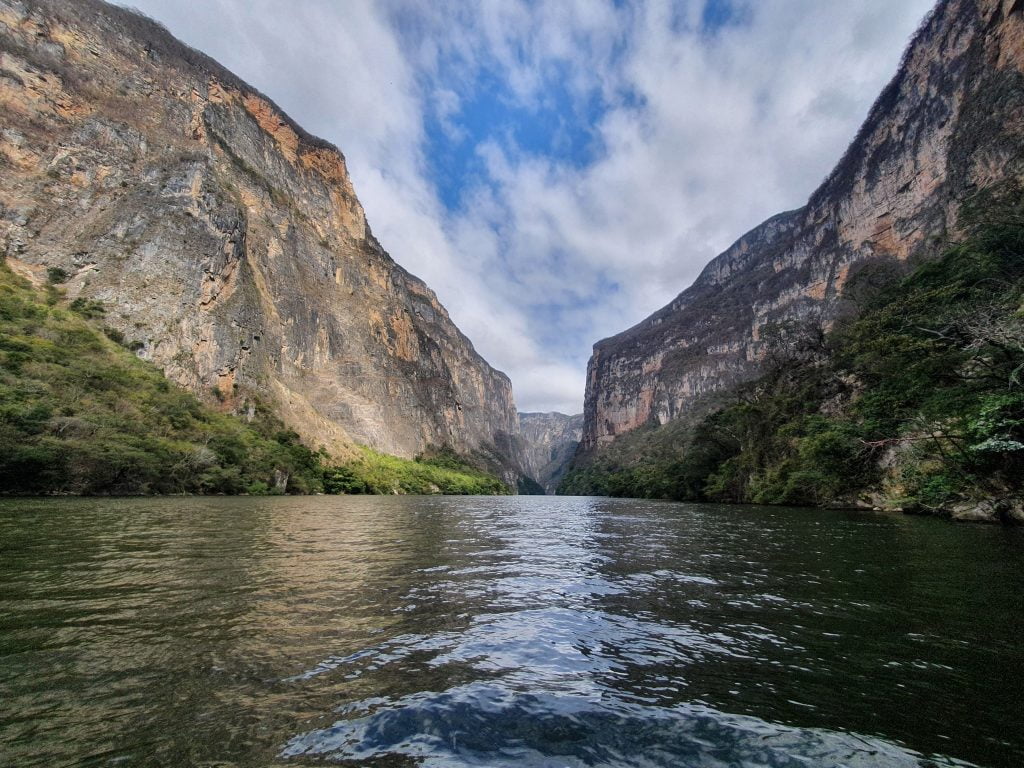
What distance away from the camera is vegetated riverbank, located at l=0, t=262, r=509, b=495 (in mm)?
29750

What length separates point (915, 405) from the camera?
88.2 ft

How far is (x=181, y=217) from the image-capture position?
68812mm

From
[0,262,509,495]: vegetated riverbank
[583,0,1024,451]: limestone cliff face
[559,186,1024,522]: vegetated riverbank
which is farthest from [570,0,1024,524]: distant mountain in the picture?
[0,262,509,495]: vegetated riverbank

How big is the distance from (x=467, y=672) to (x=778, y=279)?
17844cm

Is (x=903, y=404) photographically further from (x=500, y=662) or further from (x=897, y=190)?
(x=897, y=190)

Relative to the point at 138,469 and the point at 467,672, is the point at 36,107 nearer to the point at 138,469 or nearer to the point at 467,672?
the point at 138,469

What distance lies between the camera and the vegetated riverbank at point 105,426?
29.8 metres

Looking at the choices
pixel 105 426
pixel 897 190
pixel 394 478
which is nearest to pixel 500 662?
pixel 105 426

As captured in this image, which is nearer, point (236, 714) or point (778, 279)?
point (236, 714)

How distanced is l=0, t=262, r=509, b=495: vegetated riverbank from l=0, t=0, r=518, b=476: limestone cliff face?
5.81 meters

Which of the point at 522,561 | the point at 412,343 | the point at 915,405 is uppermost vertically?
the point at 412,343

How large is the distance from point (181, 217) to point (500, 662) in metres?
83.7

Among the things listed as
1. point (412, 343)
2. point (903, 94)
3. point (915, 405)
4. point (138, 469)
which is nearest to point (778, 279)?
point (903, 94)

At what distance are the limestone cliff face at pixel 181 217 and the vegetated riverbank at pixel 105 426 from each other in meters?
5.81
